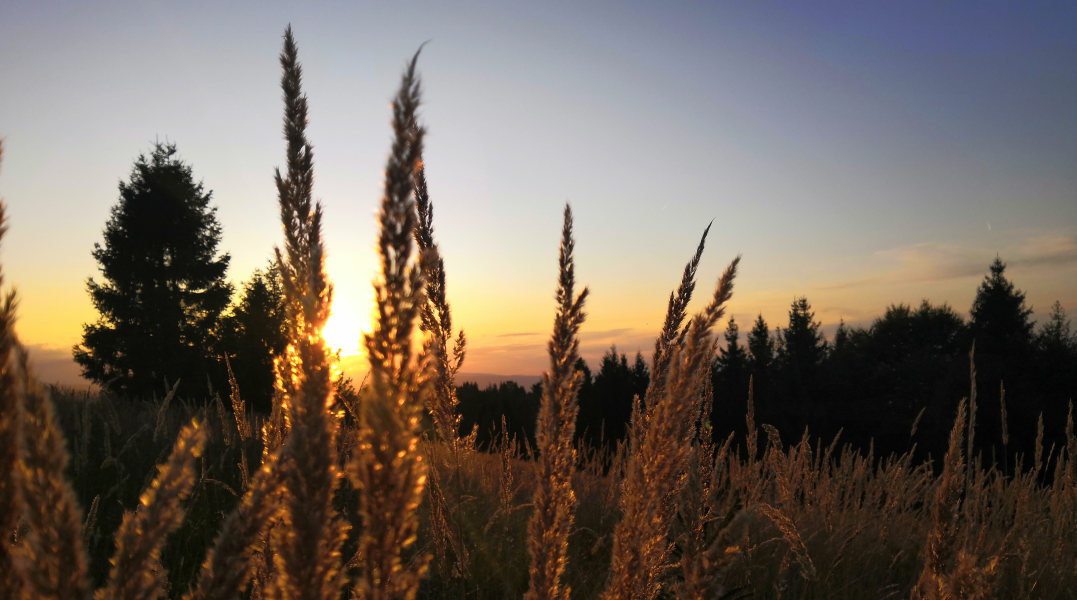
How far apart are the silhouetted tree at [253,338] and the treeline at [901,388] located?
11.2 metres

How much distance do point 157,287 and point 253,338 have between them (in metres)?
6.34

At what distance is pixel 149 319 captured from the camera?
29812mm

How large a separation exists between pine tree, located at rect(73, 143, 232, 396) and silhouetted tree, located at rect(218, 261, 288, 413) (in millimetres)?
1372

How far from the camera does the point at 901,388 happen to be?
38375 mm

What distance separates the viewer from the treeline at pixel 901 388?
A: 31.2 m

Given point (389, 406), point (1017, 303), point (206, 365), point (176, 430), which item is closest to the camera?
point (389, 406)

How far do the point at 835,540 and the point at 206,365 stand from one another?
30102mm

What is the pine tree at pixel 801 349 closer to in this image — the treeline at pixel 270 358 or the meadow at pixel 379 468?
the treeline at pixel 270 358

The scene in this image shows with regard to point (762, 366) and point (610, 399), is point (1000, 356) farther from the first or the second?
point (610, 399)

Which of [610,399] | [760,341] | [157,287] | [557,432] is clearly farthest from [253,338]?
[760,341]

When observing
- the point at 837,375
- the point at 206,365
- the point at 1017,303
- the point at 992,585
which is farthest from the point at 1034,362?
the point at 206,365

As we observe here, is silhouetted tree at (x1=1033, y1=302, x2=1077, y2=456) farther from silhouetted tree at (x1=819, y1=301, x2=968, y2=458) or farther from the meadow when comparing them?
the meadow

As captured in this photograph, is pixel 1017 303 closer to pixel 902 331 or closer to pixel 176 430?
pixel 902 331

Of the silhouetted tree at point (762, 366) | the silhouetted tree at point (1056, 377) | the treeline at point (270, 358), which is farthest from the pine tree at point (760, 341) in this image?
the silhouetted tree at point (1056, 377)
